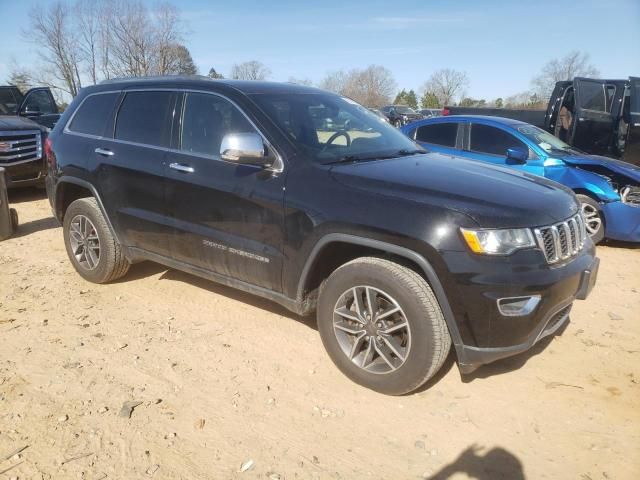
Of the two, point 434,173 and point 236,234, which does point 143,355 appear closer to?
point 236,234

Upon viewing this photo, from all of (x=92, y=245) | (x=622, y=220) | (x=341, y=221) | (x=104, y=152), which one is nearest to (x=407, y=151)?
(x=341, y=221)

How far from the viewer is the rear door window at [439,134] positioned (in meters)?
7.04

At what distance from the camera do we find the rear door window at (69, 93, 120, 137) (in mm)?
4250

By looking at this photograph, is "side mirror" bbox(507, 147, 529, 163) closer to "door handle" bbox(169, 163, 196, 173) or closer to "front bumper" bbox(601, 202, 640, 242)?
"front bumper" bbox(601, 202, 640, 242)

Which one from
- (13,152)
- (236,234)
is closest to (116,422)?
(236,234)

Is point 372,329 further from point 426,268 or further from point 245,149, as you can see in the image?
point 245,149

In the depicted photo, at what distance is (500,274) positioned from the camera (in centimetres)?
247

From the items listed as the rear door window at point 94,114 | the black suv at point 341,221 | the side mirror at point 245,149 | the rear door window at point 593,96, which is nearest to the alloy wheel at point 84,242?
the black suv at point 341,221

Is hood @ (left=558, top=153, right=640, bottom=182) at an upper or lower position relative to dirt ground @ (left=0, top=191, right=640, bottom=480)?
upper

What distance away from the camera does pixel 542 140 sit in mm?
6691

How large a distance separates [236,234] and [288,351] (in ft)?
3.05

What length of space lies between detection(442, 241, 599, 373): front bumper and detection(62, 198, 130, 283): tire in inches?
124

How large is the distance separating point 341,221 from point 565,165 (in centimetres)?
475

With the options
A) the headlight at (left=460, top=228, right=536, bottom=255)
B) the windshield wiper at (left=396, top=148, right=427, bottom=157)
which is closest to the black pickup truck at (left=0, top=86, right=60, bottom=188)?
the windshield wiper at (left=396, top=148, right=427, bottom=157)
